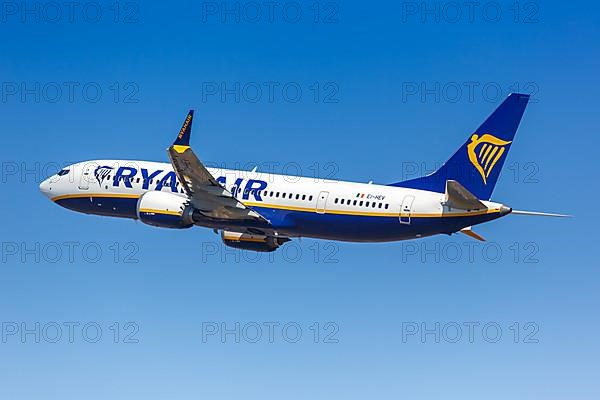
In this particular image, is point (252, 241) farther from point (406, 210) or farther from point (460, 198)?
point (460, 198)

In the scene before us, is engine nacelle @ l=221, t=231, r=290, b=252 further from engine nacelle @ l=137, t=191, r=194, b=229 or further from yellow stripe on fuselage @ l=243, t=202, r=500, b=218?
engine nacelle @ l=137, t=191, r=194, b=229

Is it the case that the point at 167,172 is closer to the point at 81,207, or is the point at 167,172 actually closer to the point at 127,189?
the point at 127,189

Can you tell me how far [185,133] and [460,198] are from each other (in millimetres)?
14974

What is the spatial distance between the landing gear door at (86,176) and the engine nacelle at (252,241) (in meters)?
9.20

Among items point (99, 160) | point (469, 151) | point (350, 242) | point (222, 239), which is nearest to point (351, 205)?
point (350, 242)

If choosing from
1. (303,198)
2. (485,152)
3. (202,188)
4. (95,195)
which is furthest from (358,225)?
(95,195)

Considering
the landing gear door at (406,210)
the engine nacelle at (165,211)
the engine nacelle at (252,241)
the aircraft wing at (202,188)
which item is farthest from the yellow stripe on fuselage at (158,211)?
the landing gear door at (406,210)

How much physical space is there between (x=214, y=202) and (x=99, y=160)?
471 inches

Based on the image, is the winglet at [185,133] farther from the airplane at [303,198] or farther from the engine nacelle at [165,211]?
the engine nacelle at [165,211]

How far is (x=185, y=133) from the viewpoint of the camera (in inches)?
2335

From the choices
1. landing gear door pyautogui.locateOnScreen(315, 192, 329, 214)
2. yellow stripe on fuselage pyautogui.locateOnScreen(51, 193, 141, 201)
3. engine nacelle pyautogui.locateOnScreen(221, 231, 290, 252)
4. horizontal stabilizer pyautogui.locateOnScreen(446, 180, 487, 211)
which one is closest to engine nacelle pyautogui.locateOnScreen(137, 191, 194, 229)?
yellow stripe on fuselage pyautogui.locateOnScreen(51, 193, 141, 201)

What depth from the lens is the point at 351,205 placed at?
61625 mm

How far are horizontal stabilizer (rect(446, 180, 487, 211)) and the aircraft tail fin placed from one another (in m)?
2.07

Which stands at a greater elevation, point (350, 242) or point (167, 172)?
point (167, 172)
